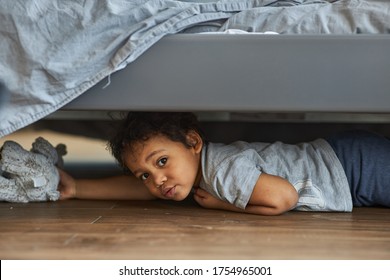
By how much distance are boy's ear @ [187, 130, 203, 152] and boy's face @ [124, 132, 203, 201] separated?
0.9 inches

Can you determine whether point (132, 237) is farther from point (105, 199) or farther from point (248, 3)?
point (248, 3)

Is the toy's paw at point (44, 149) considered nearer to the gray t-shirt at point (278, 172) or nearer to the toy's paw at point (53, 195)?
the toy's paw at point (53, 195)

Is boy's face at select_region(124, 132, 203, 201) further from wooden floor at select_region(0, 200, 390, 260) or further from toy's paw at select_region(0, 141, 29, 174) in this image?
toy's paw at select_region(0, 141, 29, 174)

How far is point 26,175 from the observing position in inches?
49.8

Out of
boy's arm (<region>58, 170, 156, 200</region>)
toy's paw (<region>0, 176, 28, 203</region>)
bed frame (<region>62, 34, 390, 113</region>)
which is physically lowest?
boy's arm (<region>58, 170, 156, 200</region>)

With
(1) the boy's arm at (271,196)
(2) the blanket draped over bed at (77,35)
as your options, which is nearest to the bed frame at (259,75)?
(2) the blanket draped over bed at (77,35)

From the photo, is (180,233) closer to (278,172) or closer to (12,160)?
(278,172)

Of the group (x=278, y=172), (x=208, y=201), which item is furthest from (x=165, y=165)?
(x=278, y=172)

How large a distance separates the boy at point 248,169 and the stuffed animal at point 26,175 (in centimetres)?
15

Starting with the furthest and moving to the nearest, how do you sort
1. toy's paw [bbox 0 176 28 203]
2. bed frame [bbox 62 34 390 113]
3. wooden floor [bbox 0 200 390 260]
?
toy's paw [bbox 0 176 28 203]
bed frame [bbox 62 34 390 113]
wooden floor [bbox 0 200 390 260]

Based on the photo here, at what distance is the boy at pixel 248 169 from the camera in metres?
1.15

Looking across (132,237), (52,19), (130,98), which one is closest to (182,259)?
(132,237)

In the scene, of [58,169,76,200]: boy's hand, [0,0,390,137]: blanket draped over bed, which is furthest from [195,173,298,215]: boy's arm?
[58,169,76,200]: boy's hand

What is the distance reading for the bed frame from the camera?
1058mm
